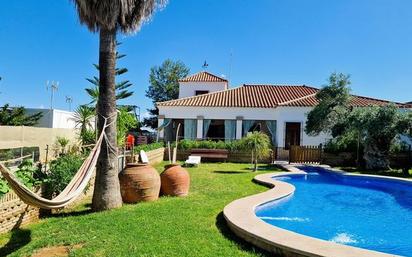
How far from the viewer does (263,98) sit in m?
31.0

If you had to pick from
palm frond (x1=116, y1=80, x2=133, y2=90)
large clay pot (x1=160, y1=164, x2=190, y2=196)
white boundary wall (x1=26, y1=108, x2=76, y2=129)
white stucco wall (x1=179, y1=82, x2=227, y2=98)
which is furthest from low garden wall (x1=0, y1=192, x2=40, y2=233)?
white stucco wall (x1=179, y1=82, x2=227, y2=98)

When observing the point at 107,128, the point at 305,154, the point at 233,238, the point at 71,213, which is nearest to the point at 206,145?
the point at 305,154

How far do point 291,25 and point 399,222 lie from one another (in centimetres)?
1352

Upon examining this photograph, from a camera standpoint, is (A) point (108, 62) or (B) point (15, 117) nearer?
(A) point (108, 62)

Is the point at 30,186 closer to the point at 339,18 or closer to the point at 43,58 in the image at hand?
the point at 339,18

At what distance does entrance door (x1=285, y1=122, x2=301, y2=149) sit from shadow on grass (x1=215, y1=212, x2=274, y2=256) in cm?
2026

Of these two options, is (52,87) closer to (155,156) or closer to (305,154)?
(155,156)

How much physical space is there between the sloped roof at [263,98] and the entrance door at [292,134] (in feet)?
5.49

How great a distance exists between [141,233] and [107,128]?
3.43 m

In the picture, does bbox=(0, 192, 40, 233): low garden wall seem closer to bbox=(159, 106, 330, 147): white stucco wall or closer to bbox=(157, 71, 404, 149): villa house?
bbox=(157, 71, 404, 149): villa house

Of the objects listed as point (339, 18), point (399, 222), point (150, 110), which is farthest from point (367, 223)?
point (150, 110)

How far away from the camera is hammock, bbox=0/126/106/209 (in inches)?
225

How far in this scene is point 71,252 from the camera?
6.22 metres

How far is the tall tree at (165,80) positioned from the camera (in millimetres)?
53250
